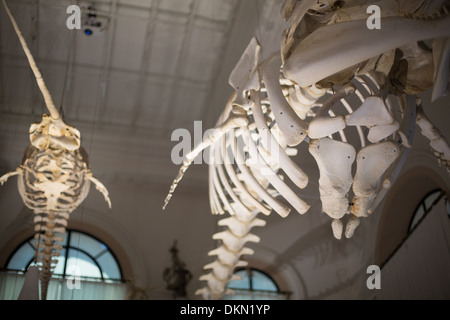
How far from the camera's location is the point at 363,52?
2758 mm

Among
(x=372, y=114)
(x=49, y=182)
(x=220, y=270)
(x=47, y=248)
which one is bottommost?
(x=372, y=114)

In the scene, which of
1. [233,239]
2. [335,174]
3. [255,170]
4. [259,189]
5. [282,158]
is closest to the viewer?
[335,174]

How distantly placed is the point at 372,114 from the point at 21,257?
7143 millimetres

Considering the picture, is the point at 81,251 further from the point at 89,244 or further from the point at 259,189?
the point at 259,189

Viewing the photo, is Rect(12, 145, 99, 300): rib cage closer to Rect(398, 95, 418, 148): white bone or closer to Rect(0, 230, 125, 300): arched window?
Rect(0, 230, 125, 300): arched window

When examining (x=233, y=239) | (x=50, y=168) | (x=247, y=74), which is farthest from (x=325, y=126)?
(x=50, y=168)

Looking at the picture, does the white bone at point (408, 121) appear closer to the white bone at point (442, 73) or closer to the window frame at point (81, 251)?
the white bone at point (442, 73)

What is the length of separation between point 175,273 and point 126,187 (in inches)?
70.6

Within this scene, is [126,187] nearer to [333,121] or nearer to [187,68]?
[187,68]

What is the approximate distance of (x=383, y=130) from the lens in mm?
3025

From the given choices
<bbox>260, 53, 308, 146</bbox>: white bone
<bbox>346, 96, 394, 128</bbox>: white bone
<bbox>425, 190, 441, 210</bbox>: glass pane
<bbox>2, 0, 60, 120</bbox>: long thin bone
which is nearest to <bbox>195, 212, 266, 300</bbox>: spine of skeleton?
<bbox>260, 53, 308, 146</bbox>: white bone

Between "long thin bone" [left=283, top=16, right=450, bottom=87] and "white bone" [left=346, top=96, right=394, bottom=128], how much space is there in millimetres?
276

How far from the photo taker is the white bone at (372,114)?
296 cm

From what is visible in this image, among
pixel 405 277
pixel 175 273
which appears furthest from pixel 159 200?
pixel 405 277
